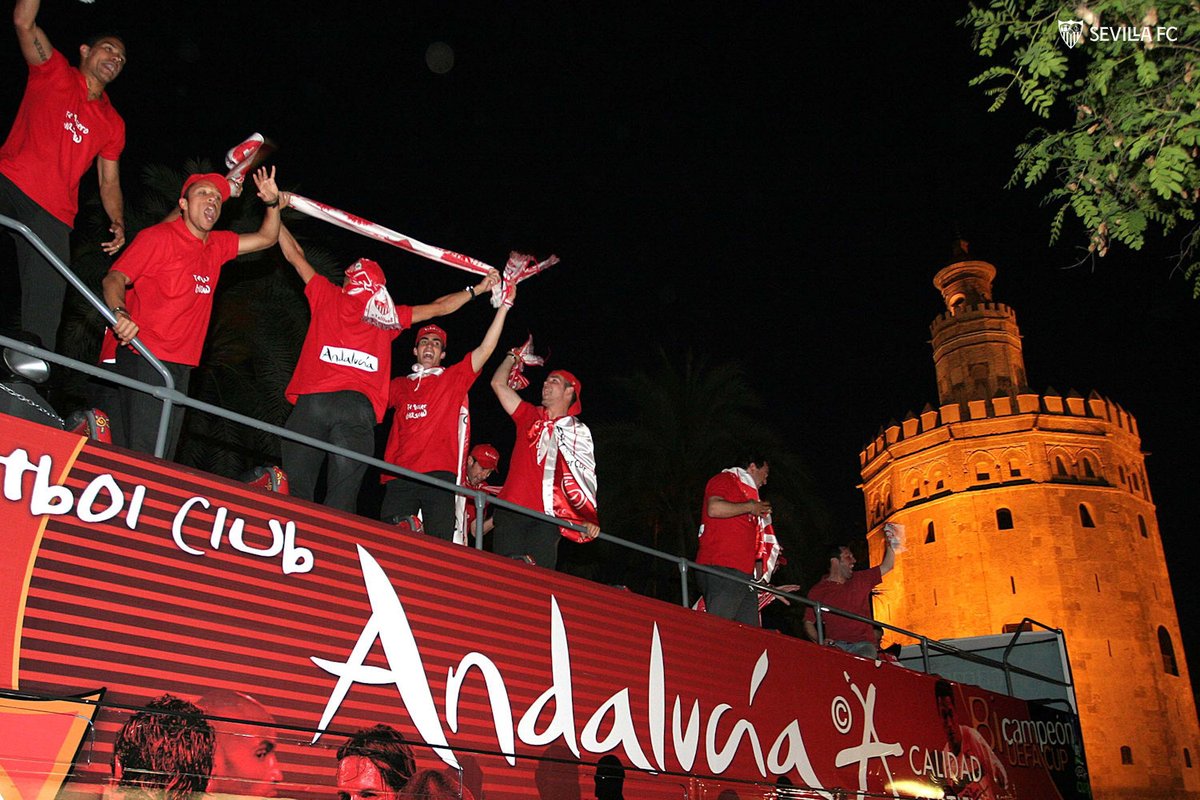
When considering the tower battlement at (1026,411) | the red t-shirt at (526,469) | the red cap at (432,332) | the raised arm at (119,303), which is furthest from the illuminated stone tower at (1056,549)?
the raised arm at (119,303)

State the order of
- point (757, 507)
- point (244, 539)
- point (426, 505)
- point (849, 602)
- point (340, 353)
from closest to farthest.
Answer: point (244, 539) → point (340, 353) → point (426, 505) → point (757, 507) → point (849, 602)

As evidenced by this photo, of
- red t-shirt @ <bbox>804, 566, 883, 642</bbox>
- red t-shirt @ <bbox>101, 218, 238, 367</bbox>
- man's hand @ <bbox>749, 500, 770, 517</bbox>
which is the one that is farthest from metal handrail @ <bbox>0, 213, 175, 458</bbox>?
red t-shirt @ <bbox>804, 566, 883, 642</bbox>

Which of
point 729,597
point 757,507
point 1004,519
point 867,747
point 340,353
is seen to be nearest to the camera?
point 340,353

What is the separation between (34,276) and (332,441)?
1.84 metres

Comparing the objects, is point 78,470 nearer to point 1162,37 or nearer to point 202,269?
point 202,269

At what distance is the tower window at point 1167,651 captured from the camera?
117ft

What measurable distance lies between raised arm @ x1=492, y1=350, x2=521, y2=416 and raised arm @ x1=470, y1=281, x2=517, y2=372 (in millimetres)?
511

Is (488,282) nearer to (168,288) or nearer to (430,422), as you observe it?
(430,422)

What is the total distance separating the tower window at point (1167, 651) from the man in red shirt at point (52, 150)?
3897 cm

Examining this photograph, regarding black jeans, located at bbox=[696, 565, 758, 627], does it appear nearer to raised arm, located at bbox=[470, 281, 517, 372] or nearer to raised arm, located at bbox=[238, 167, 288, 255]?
raised arm, located at bbox=[470, 281, 517, 372]

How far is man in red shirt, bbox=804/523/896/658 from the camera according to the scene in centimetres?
956

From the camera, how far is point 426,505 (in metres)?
6.63

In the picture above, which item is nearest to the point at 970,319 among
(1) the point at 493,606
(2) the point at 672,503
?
(2) the point at 672,503

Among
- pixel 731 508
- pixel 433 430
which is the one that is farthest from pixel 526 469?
pixel 731 508
